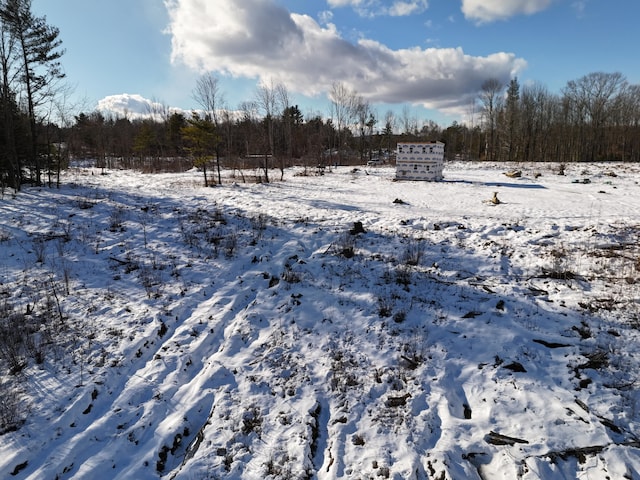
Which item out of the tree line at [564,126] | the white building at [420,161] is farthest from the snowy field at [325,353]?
the tree line at [564,126]

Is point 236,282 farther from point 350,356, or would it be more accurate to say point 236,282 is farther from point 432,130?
point 432,130

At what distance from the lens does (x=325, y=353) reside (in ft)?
18.3

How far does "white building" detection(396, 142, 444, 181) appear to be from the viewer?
23953 mm

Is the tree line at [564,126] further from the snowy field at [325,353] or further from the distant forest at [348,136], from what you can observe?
the snowy field at [325,353]

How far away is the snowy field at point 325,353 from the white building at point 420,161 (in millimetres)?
13737

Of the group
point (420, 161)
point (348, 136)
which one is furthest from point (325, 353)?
point (348, 136)

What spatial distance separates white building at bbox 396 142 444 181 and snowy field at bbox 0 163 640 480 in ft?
45.1

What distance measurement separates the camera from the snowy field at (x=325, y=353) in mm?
3793

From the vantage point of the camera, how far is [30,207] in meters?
14.5

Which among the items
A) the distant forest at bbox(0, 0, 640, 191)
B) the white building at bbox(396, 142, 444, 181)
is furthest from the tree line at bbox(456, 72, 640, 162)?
the white building at bbox(396, 142, 444, 181)

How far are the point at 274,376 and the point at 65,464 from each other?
105 inches

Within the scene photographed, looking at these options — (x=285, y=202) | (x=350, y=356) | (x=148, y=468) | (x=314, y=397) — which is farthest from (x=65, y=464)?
(x=285, y=202)

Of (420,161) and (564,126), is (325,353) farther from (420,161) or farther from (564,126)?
(564,126)

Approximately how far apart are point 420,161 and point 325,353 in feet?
71.4
